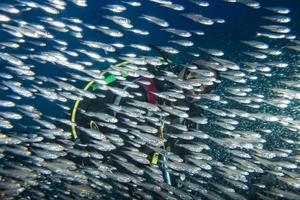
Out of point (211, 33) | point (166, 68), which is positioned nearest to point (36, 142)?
point (166, 68)

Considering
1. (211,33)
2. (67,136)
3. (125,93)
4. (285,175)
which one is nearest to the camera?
(125,93)

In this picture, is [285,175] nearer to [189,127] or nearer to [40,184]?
[189,127]

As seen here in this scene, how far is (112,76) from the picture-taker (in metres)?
6.36

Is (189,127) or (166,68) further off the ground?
(166,68)

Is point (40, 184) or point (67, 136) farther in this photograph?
point (40, 184)

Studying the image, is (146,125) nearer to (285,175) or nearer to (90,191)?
(90,191)

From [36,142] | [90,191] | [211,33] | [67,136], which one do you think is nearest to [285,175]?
[90,191]

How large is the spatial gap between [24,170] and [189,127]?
354 cm

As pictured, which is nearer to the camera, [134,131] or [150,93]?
[150,93]

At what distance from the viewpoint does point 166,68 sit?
6.42 m

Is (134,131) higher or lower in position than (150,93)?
lower

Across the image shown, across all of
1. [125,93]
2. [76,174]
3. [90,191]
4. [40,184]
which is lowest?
[40,184]

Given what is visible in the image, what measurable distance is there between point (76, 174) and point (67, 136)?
81cm

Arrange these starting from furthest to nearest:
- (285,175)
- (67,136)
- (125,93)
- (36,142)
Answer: (285,175) → (36,142) → (67,136) → (125,93)
